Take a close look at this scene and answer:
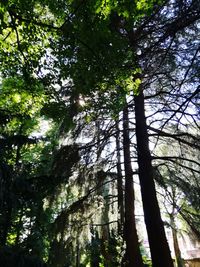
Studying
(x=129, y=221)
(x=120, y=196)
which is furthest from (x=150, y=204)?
(x=120, y=196)

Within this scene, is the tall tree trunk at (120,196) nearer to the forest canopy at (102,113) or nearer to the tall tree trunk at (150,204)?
the forest canopy at (102,113)

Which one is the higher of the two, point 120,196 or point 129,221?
point 120,196

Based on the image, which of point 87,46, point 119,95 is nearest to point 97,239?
point 119,95

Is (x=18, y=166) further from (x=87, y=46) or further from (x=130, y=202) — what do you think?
(x=87, y=46)

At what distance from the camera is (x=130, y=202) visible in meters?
8.51

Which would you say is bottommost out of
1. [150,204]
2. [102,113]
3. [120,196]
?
[150,204]

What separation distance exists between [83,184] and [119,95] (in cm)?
338

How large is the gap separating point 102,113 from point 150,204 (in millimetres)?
2480

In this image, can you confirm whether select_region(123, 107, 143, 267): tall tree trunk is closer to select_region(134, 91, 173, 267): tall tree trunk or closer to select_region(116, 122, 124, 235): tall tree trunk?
select_region(116, 122, 124, 235): tall tree trunk

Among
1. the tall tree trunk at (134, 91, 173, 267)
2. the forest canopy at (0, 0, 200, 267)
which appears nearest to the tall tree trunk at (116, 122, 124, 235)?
the forest canopy at (0, 0, 200, 267)

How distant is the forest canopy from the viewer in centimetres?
509

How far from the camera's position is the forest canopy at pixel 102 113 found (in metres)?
5.09

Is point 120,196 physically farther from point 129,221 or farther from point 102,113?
point 102,113

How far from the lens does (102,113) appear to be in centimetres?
686
